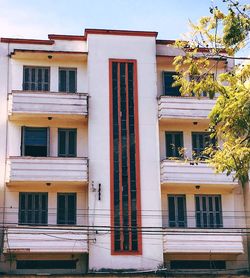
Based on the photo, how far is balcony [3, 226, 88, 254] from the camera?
25.8 meters

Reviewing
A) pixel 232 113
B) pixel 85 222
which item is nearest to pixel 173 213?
pixel 85 222

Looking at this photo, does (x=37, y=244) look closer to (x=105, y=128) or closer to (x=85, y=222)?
(x=85, y=222)

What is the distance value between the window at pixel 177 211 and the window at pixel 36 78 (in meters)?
7.51

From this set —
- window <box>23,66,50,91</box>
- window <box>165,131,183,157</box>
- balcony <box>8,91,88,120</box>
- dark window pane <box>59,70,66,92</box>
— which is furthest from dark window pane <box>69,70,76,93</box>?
window <box>165,131,183,157</box>

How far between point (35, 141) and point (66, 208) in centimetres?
324

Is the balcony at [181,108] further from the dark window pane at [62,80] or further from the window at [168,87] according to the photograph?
the dark window pane at [62,80]

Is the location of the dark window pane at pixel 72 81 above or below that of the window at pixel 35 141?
above

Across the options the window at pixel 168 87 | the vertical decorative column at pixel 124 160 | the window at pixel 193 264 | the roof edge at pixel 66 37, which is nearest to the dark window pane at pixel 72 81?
the roof edge at pixel 66 37

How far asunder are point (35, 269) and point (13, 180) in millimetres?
3817

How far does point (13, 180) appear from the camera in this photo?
86.7 feet

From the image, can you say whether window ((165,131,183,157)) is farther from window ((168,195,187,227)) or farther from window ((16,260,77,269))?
window ((16,260,77,269))

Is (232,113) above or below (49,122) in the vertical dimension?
below

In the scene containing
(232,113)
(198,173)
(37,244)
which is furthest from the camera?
(198,173)

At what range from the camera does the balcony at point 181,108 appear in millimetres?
28031
